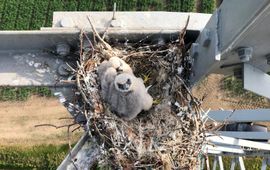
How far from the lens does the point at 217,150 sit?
643 cm

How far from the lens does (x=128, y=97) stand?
13.1ft

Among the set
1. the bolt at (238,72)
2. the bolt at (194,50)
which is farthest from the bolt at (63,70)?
the bolt at (238,72)

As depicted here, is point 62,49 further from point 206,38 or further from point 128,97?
point 206,38

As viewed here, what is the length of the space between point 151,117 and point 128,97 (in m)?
0.60

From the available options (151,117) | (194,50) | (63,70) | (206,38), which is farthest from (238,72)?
(63,70)

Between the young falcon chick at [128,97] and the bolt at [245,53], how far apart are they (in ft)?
2.54

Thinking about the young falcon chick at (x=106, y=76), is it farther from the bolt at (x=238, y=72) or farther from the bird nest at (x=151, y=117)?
the bolt at (x=238, y=72)

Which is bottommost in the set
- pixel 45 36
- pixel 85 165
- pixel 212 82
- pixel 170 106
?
pixel 85 165

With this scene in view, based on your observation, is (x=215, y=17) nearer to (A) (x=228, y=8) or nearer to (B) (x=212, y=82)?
(A) (x=228, y=8)

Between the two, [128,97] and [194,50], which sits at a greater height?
[194,50]

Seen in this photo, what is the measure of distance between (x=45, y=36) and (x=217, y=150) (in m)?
2.93

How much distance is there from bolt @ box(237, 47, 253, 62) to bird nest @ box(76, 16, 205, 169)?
64cm

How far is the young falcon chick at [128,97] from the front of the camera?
13.0 feet

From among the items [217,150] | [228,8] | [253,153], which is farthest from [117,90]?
[253,153]
